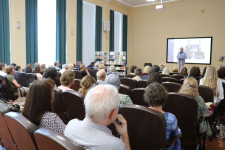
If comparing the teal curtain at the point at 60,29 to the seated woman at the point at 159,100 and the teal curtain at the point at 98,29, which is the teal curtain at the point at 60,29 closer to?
the teal curtain at the point at 98,29

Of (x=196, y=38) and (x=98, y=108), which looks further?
(x=196, y=38)

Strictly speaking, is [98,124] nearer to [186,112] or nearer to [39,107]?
[39,107]

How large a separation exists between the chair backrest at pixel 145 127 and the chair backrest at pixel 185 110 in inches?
31.9

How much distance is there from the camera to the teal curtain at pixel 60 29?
10009 mm

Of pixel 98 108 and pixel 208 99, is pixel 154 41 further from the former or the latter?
pixel 98 108

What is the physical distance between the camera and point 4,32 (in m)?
7.96

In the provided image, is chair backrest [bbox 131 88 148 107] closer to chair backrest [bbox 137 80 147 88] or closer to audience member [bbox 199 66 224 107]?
chair backrest [bbox 137 80 147 88]

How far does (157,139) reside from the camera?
1642 millimetres

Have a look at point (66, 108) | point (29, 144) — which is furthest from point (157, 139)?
point (66, 108)

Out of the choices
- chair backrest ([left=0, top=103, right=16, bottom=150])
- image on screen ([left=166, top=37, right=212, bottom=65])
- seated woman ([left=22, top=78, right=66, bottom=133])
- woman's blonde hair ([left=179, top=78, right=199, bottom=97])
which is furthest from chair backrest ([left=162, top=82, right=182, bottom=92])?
image on screen ([left=166, top=37, right=212, bottom=65])

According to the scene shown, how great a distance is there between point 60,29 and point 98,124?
389 inches

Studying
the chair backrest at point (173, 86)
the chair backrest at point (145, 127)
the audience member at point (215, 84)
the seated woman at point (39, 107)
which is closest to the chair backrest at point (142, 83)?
the chair backrest at point (173, 86)

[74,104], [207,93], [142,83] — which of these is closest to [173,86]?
[207,93]

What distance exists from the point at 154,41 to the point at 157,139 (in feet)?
41.5
